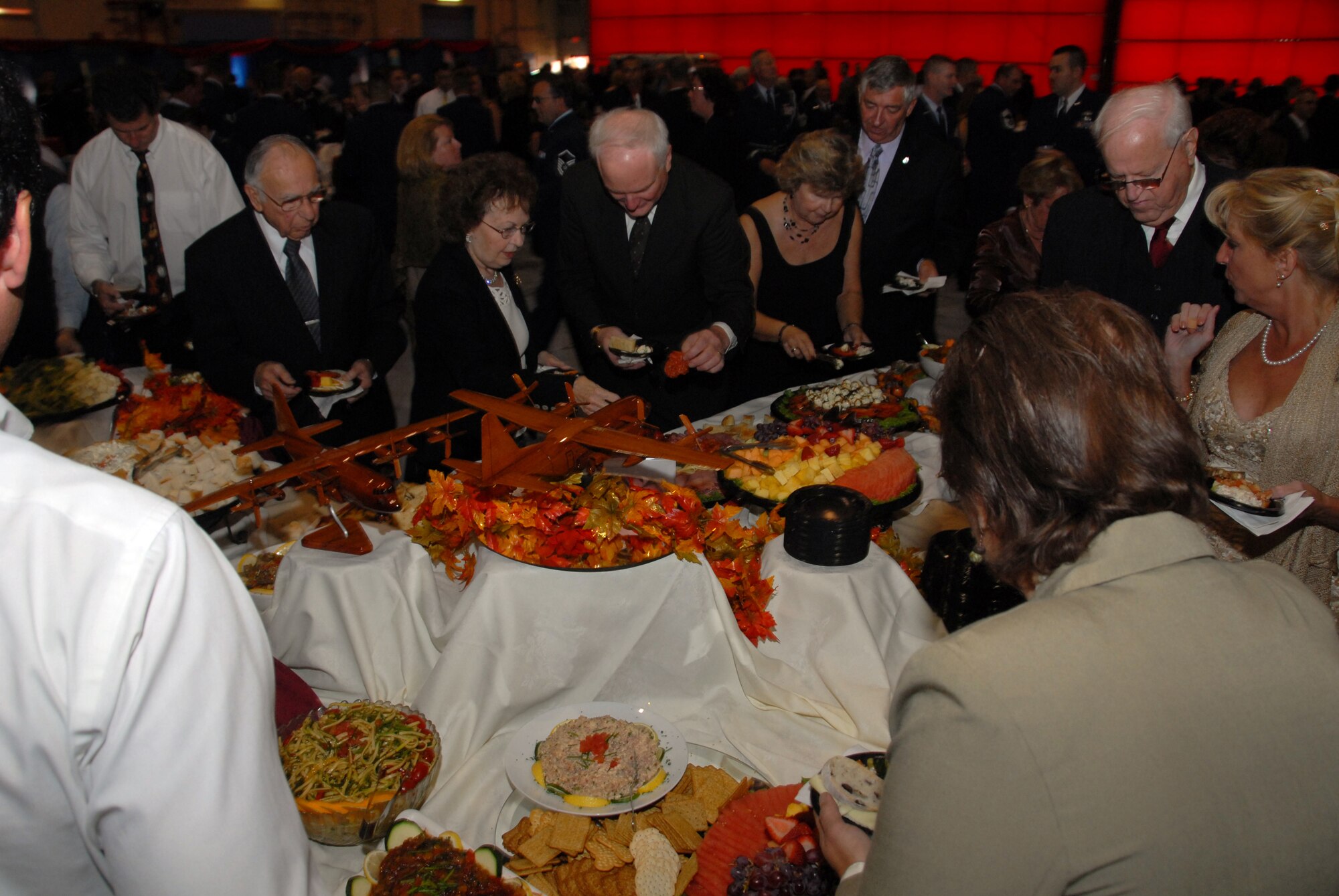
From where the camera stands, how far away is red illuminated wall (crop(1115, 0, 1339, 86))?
46.0ft

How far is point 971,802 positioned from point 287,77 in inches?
469

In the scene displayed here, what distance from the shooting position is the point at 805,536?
1.96m

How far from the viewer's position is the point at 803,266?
3.58m

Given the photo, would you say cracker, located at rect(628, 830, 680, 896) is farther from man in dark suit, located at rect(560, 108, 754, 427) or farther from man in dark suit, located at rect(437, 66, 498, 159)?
man in dark suit, located at rect(437, 66, 498, 159)

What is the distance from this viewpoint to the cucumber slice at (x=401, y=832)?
58.8 inches

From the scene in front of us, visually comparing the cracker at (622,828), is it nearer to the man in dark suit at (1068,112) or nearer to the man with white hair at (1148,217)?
the man with white hair at (1148,217)

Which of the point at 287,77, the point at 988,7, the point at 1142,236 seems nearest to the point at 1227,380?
the point at 1142,236

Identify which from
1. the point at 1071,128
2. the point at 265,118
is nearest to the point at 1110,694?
the point at 265,118

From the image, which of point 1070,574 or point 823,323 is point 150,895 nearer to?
point 1070,574

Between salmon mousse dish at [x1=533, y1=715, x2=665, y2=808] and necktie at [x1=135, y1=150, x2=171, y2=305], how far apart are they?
282 cm

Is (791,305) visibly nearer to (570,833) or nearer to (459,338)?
(459,338)

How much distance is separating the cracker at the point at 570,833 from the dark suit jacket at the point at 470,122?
637 cm

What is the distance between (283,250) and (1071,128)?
6263 mm

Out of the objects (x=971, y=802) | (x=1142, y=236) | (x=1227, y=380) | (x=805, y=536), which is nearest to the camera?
(x=971, y=802)
